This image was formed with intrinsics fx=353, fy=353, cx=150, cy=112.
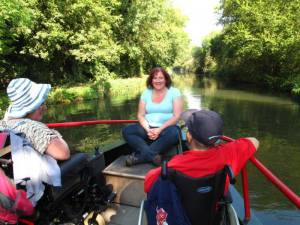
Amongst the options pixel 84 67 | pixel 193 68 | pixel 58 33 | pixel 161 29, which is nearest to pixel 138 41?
pixel 161 29

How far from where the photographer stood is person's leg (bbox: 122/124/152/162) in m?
3.87

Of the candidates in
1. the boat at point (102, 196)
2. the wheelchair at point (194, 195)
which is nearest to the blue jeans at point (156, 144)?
the boat at point (102, 196)

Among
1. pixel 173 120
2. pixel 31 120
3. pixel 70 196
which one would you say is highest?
pixel 31 120

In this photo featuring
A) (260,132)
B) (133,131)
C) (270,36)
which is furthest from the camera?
(270,36)

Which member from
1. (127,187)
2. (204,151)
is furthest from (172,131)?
(204,151)

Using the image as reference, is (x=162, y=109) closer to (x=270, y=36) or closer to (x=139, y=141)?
(x=139, y=141)

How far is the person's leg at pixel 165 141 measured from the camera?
12.7 feet

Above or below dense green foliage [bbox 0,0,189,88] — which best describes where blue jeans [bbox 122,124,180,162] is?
below

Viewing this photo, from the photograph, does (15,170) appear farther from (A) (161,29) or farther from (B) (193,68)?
(B) (193,68)

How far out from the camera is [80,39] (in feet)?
74.1

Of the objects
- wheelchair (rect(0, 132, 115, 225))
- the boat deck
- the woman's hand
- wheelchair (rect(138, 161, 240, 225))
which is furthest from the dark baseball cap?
the woman's hand

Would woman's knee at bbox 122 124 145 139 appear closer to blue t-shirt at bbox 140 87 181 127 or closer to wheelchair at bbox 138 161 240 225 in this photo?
blue t-shirt at bbox 140 87 181 127

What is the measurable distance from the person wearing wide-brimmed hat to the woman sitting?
1531 millimetres

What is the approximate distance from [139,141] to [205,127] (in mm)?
2088
